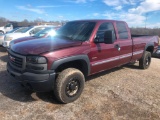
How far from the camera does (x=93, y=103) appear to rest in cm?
402

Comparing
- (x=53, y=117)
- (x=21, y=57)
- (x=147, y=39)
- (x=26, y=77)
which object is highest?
(x=147, y=39)

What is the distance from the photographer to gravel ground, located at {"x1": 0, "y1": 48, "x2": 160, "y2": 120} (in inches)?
138

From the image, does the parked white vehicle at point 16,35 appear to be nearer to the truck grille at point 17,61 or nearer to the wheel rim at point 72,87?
the truck grille at point 17,61

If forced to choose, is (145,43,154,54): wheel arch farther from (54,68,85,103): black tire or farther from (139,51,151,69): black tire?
(54,68,85,103): black tire

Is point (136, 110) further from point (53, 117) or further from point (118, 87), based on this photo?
A: point (53, 117)

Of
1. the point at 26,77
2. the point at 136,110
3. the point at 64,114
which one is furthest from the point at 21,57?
the point at 136,110

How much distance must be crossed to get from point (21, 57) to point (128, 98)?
2.67 metres

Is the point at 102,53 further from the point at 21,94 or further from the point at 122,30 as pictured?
the point at 21,94

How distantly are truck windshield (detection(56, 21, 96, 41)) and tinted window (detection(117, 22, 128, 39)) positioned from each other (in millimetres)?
1069

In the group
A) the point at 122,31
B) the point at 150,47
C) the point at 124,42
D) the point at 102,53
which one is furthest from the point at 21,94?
the point at 150,47

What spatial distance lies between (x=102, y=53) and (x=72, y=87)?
124cm

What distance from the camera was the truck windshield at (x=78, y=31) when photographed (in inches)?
175

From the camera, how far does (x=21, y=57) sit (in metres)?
3.62

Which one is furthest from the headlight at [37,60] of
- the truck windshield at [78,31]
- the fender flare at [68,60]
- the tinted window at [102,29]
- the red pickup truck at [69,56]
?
the tinted window at [102,29]
